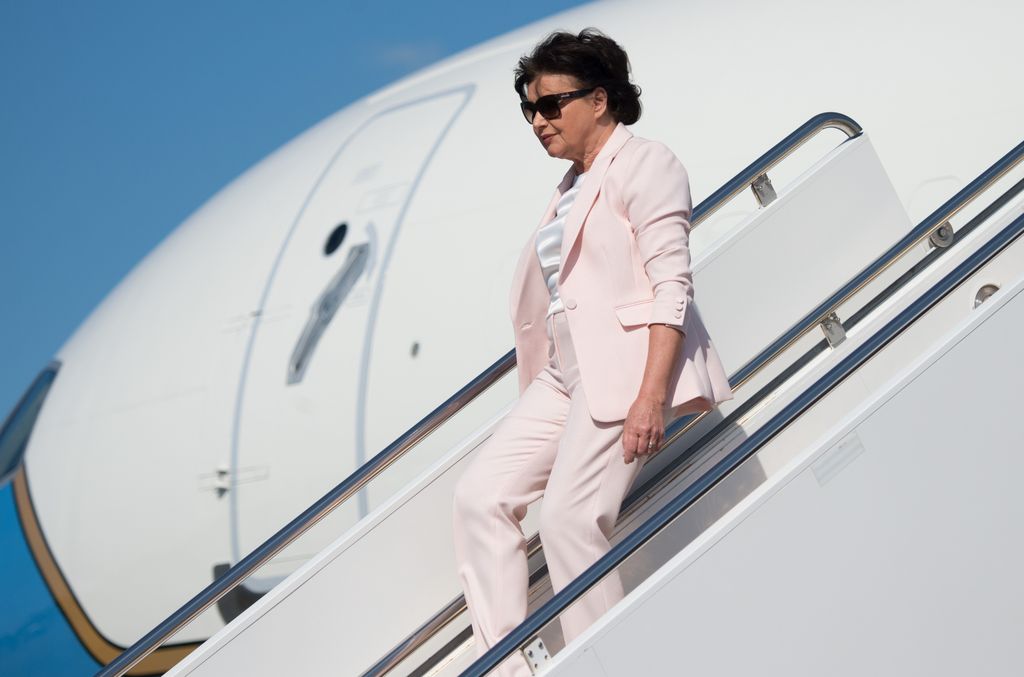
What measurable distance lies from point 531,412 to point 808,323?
0.88 metres

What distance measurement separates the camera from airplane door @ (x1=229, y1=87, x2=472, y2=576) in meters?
4.79

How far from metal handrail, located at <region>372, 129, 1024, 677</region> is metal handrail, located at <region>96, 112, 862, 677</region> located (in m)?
0.44

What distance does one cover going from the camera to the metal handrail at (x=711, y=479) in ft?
7.14

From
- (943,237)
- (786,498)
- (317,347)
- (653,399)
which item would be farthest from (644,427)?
(317,347)

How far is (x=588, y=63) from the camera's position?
2.49 meters

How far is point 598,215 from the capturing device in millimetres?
2438

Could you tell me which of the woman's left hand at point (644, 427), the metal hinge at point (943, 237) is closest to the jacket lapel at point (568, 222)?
the woman's left hand at point (644, 427)

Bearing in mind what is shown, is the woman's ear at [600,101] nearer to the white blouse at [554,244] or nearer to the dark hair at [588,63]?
the dark hair at [588,63]

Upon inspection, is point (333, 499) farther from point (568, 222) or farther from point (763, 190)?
point (763, 190)

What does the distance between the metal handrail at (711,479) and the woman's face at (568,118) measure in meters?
0.70

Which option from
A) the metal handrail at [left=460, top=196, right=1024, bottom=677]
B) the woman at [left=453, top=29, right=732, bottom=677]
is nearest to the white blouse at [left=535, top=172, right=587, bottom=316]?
the woman at [left=453, top=29, right=732, bottom=677]

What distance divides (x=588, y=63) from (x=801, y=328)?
3.17ft

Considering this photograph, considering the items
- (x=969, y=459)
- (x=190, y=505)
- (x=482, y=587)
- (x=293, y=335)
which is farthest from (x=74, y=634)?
(x=969, y=459)

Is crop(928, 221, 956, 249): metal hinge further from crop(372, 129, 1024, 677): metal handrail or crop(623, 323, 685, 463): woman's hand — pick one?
crop(623, 323, 685, 463): woman's hand
